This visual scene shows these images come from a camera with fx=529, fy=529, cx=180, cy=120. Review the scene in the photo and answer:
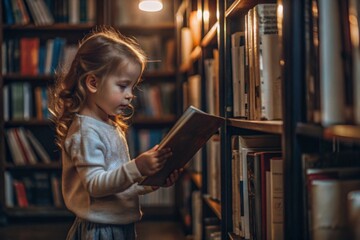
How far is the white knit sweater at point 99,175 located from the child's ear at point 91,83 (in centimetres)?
9

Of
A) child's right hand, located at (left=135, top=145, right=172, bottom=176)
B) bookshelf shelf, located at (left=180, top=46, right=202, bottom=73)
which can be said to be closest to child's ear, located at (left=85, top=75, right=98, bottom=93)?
child's right hand, located at (left=135, top=145, right=172, bottom=176)

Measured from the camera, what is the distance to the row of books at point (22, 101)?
379 centimetres

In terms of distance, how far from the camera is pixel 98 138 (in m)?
1.54

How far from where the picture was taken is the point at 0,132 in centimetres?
371

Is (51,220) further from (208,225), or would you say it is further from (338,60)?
(338,60)

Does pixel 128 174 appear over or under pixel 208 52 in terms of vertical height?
under

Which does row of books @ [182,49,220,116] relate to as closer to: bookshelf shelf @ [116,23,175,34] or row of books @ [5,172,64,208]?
bookshelf shelf @ [116,23,175,34]

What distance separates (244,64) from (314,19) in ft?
2.09

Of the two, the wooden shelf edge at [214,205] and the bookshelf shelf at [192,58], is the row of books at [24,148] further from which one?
the wooden shelf edge at [214,205]

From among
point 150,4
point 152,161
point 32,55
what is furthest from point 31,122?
point 152,161

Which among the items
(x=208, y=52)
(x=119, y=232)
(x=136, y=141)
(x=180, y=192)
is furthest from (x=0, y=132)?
(x=119, y=232)

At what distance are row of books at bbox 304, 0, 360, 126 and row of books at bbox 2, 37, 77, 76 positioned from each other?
3097 millimetres

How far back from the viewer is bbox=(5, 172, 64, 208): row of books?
379 centimetres

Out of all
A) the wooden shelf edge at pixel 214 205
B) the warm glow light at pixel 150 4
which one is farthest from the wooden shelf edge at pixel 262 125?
the warm glow light at pixel 150 4
